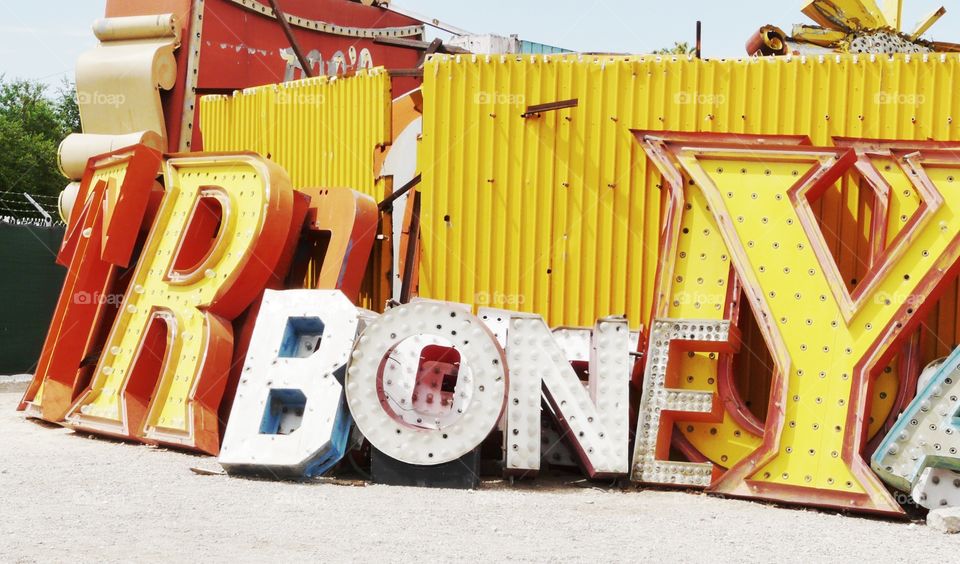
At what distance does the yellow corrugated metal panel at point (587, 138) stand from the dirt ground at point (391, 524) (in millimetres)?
2259

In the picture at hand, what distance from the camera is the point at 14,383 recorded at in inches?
563

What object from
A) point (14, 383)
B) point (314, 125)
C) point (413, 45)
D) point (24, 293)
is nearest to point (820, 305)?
point (314, 125)

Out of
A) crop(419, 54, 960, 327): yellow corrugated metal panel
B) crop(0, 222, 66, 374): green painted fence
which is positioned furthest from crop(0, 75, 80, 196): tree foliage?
crop(419, 54, 960, 327): yellow corrugated metal panel

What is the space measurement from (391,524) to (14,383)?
9959 millimetres

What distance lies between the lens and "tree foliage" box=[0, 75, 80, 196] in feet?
118

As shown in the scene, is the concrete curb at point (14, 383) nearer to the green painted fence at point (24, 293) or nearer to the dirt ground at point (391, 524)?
the green painted fence at point (24, 293)

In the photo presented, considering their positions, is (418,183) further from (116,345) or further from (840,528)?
(840,528)

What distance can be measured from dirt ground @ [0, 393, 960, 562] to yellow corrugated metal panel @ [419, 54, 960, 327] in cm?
226

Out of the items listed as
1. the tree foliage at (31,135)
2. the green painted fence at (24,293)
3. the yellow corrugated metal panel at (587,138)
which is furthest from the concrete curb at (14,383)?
the tree foliage at (31,135)

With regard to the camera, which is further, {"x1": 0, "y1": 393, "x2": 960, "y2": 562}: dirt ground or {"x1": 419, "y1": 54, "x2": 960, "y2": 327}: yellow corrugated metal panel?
{"x1": 419, "y1": 54, "x2": 960, "y2": 327}: yellow corrugated metal panel

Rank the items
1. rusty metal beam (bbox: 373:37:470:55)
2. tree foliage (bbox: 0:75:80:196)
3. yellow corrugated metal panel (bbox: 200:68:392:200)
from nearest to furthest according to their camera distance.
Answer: yellow corrugated metal panel (bbox: 200:68:392:200), rusty metal beam (bbox: 373:37:470:55), tree foliage (bbox: 0:75:80:196)

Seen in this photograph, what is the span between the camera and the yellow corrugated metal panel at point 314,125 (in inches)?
417

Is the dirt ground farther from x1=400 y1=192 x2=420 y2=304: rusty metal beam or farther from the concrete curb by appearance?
the concrete curb

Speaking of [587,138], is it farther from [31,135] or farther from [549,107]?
[31,135]
